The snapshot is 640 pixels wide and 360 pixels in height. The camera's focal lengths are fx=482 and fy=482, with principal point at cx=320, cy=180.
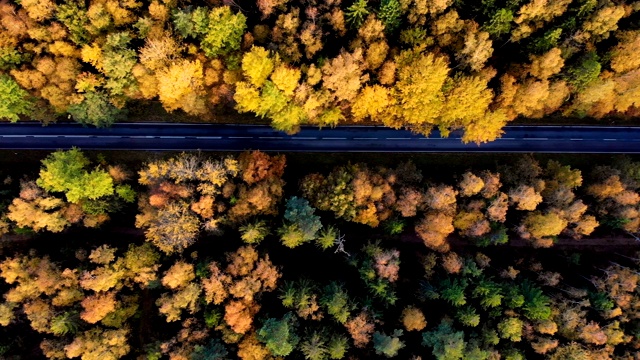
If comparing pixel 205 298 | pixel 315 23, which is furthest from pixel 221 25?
pixel 205 298

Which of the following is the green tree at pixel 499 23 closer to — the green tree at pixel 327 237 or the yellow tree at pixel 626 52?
the yellow tree at pixel 626 52

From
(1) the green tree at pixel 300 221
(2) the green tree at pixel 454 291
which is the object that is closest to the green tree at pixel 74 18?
(1) the green tree at pixel 300 221

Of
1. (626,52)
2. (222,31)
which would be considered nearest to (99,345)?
(222,31)

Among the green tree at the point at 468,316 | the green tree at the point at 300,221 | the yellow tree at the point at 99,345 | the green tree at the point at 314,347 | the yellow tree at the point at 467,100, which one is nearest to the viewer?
the yellow tree at the point at 467,100

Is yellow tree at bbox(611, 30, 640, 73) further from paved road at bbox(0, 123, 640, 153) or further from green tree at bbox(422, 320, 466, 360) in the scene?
green tree at bbox(422, 320, 466, 360)

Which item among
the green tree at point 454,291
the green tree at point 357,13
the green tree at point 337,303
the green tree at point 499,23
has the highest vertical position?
the green tree at point 499,23

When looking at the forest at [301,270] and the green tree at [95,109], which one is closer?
the forest at [301,270]
